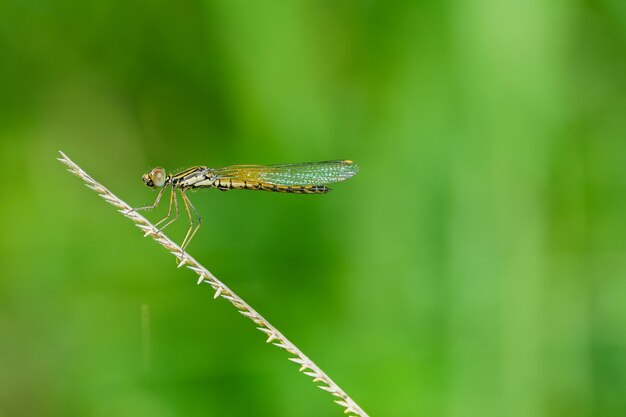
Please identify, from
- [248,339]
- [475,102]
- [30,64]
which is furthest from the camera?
[30,64]

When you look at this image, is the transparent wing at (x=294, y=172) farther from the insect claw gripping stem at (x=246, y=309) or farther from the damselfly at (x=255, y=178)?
the insect claw gripping stem at (x=246, y=309)

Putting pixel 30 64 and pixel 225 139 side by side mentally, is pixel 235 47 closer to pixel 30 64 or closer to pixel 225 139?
pixel 225 139

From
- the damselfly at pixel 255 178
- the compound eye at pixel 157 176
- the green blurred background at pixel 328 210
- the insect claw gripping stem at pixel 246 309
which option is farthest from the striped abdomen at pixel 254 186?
the insect claw gripping stem at pixel 246 309

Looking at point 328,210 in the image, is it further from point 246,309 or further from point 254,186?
point 246,309

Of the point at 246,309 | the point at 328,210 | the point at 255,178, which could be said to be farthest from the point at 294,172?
the point at 246,309

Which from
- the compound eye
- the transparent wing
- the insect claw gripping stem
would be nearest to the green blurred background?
the transparent wing

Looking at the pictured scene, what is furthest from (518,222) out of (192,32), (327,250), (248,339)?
(192,32)

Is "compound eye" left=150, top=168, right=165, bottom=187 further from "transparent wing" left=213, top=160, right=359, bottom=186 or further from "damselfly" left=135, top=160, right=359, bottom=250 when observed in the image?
"transparent wing" left=213, top=160, right=359, bottom=186

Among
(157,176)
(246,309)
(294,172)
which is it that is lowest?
(246,309)
